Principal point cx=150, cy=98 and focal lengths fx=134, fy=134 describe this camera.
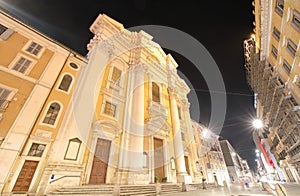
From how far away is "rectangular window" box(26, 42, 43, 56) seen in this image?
10.1 meters

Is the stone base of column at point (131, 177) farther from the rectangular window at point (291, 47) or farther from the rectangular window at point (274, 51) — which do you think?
the rectangular window at point (274, 51)

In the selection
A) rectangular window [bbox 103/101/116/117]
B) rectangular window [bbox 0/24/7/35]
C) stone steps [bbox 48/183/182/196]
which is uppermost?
rectangular window [bbox 0/24/7/35]

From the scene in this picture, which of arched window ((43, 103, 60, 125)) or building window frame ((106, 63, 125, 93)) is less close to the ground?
building window frame ((106, 63, 125, 93))

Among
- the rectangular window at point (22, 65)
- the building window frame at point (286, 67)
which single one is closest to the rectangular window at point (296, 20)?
the building window frame at point (286, 67)

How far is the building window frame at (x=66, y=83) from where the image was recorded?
33.8ft

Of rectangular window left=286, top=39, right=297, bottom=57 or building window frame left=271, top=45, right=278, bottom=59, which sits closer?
rectangular window left=286, top=39, right=297, bottom=57

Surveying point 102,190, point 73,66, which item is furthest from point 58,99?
point 102,190

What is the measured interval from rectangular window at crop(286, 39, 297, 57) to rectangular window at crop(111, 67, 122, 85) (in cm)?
1552

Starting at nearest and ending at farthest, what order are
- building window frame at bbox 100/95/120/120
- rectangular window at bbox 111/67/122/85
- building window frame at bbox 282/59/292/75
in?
building window frame at bbox 100/95/120/120, building window frame at bbox 282/59/292/75, rectangular window at bbox 111/67/122/85

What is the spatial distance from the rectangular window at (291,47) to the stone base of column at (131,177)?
1558cm

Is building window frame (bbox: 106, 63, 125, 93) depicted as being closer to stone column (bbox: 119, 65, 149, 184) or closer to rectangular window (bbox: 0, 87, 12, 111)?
stone column (bbox: 119, 65, 149, 184)

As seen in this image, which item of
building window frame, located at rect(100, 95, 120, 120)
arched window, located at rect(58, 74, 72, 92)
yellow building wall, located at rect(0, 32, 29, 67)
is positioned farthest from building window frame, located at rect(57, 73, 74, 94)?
yellow building wall, located at rect(0, 32, 29, 67)

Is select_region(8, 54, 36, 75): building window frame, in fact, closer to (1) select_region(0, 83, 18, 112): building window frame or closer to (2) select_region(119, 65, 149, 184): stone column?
(1) select_region(0, 83, 18, 112): building window frame

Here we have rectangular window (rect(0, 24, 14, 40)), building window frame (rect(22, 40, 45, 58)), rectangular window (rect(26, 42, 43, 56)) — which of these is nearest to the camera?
rectangular window (rect(0, 24, 14, 40))
